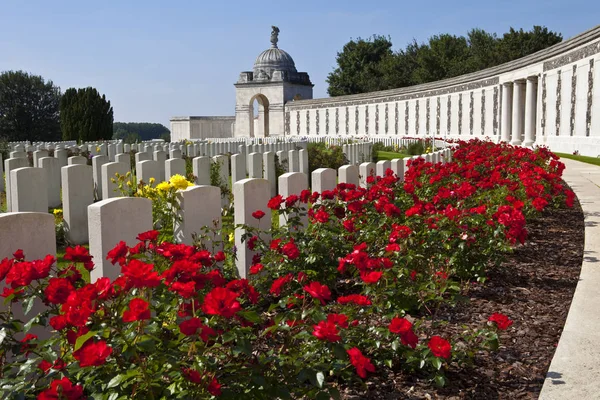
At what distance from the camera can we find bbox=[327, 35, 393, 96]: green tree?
68625 mm

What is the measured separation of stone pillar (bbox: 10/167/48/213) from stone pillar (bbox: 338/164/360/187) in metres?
3.02

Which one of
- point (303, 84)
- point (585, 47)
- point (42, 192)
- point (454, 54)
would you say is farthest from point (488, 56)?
point (42, 192)

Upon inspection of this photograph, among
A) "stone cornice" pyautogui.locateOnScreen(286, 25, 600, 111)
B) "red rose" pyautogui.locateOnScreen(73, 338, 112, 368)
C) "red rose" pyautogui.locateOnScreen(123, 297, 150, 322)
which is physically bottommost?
"red rose" pyautogui.locateOnScreen(73, 338, 112, 368)

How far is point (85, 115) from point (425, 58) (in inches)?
1331

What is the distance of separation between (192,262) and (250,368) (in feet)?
1.61

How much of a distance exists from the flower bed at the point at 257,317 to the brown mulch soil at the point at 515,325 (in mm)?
86

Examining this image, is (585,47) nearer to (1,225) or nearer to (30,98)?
(1,225)

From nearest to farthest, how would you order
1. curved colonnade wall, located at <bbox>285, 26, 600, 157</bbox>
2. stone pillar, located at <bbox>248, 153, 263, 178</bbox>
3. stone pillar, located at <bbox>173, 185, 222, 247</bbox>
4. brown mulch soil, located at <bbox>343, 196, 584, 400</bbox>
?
brown mulch soil, located at <bbox>343, 196, 584, 400</bbox> < stone pillar, located at <bbox>173, 185, 222, 247</bbox> < stone pillar, located at <bbox>248, 153, 263, 178</bbox> < curved colonnade wall, located at <bbox>285, 26, 600, 157</bbox>

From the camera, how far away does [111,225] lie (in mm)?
3256

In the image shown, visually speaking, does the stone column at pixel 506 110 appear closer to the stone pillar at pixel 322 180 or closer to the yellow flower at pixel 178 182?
the stone pillar at pixel 322 180

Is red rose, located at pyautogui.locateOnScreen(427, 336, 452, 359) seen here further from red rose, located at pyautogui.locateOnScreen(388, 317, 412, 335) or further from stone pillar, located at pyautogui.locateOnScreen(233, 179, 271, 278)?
stone pillar, located at pyautogui.locateOnScreen(233, 179, 271, 278)

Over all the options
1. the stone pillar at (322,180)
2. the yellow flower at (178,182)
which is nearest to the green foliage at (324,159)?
the stone pillar at (322,180)

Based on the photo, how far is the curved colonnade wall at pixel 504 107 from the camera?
22703 millimetres

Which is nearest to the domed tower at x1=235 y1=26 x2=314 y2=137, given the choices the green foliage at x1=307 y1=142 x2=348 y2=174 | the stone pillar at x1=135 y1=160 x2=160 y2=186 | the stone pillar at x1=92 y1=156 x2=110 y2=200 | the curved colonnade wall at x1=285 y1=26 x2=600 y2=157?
the curved colonnade wall at x1=285 y1=26 x2=600 y2=157
